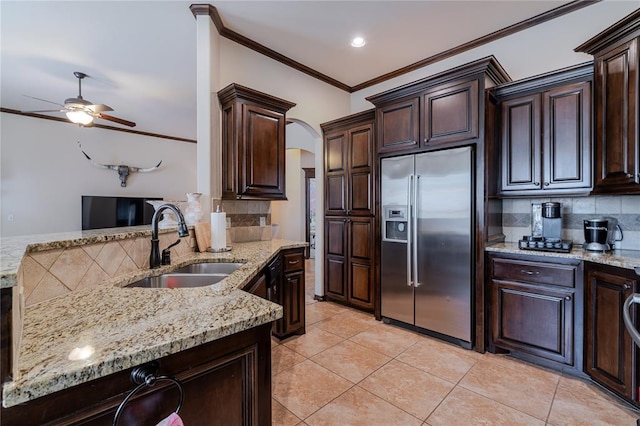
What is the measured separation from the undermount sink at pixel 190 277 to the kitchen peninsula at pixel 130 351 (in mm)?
308

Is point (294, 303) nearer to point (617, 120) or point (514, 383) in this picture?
point (514, 383)

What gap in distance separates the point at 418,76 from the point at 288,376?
12.1 feet

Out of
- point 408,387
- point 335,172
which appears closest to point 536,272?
point 408,387

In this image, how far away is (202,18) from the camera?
2607 mm

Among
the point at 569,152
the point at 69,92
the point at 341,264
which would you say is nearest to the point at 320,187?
the point at 341,264

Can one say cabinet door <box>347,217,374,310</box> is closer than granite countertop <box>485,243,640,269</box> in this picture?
No

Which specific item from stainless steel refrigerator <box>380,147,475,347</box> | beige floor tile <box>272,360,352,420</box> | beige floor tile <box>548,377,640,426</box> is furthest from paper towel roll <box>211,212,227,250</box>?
beige floor tile <box>548,377,640,426</box>

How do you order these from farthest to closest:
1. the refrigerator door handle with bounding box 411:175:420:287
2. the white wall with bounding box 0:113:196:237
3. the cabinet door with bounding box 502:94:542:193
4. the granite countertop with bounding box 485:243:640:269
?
1. the white wall with bounding box 0:113:196:237
2. the refrigerator door handle with bounding box 411:175:420:287
3. the cabinet door with bounding box 502:94:542:193
4. the granite countertop with bounding box 485:243:640:269

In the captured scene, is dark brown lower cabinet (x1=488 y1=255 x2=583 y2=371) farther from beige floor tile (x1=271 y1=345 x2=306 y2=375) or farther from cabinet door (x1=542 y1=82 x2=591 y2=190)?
beige floor tile (x1=271 y1=345 x2=306 y2=375)

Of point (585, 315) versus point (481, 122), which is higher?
point (481, 122)

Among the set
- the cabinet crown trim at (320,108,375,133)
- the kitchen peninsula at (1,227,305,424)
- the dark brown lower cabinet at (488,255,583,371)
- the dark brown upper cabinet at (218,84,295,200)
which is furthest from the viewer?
the cabinet crown trim at (320,108,375,133)

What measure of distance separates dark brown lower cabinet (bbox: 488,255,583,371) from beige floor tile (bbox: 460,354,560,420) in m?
0.13

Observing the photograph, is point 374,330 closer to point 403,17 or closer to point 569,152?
point 569,152

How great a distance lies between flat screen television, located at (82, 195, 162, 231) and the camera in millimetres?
5723
